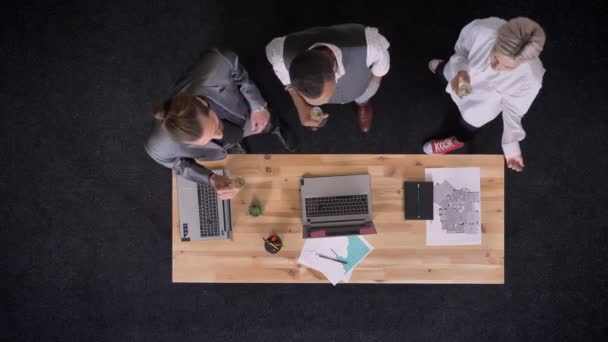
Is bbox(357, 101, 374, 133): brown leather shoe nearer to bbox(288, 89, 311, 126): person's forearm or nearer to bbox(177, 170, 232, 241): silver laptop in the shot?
bbox(288, 89, 311, 126): person's forearm

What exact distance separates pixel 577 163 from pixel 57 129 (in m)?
3.61

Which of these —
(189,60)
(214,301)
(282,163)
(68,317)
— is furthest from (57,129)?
(282,163)

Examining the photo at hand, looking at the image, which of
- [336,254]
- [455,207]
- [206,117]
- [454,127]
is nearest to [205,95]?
[206,117]

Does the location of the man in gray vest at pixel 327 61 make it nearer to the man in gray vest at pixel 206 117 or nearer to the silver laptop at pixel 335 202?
the man in gray vest at pixel 206 117

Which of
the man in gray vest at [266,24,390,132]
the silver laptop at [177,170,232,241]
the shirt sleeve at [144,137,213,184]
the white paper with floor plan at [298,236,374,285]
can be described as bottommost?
the white paper with floor plan at [298,236,374,285]

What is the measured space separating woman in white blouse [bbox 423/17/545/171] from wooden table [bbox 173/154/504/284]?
29 centimetres

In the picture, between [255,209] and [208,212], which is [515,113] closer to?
[255,209]

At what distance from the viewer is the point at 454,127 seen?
2582 millimetres

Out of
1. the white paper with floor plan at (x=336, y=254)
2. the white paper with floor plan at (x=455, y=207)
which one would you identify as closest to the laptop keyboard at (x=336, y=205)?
the white paper with floor plan at (x=336, y=254)

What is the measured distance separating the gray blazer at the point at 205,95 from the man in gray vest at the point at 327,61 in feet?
0.63

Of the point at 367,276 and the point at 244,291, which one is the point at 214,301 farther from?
the point at 367,276

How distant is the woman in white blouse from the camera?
158 centimetres

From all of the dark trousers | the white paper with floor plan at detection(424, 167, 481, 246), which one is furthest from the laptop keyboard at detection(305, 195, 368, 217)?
the dark trousers

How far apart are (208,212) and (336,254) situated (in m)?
0.68
